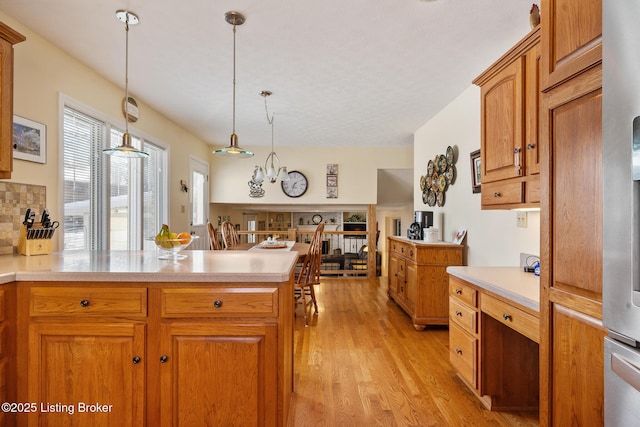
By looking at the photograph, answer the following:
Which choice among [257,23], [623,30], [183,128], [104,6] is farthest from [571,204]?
[183,128]

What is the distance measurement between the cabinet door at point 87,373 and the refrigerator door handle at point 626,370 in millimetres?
1656

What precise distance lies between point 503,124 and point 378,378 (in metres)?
1.86

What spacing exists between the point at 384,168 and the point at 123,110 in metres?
4.23

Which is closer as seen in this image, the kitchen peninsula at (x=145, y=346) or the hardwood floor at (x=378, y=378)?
the kitchen peninsula at (x=145, y=346)

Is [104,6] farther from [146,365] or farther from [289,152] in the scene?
[289,152]

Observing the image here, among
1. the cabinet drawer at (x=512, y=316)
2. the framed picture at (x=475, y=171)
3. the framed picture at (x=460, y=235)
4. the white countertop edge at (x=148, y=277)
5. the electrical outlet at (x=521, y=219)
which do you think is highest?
the framed picture at (x=475, y=171)

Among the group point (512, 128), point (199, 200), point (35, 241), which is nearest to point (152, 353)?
point (35, 241)

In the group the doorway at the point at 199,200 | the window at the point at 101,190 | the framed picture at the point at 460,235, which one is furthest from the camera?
the doorway at the point at 199,200

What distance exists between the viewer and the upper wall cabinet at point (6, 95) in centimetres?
179

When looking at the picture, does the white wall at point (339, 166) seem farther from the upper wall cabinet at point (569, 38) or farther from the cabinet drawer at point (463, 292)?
the upper wall cabinet at point (569, 38)

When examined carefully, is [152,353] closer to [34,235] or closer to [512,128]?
[34,235]

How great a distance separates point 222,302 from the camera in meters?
1.50

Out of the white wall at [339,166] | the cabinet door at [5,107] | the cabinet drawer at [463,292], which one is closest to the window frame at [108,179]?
the cabinet door at [5,107]

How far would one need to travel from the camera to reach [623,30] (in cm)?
75
